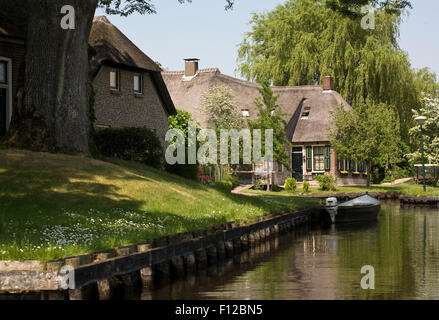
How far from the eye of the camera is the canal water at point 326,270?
11.8 metres

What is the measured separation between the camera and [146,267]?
12.0 meters

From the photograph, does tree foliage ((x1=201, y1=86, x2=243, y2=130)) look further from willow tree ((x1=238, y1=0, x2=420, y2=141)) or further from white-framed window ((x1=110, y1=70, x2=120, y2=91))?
white-framed window ((x1=110, y1=70, x2=120, y2=91))

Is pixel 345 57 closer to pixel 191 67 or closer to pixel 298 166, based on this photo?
pixel 298 166

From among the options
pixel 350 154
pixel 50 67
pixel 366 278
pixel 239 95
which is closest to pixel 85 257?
pixel 366 278

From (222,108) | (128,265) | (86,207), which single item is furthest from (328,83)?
(128,265)

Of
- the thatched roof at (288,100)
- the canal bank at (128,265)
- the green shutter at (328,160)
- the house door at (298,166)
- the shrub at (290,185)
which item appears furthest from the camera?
the thatched roof at (288,100)

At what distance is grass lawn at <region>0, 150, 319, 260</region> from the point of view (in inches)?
457

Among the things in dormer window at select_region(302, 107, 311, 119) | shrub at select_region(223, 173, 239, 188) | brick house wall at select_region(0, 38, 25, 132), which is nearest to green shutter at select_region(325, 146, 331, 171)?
dormer window at select_region(302, 107, 311, 119)

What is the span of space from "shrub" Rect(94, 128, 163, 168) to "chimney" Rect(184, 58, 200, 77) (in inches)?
1242

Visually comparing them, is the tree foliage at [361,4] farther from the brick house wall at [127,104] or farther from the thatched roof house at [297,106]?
the thatched roof house at [297,106]

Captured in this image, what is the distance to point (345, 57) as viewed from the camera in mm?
50844

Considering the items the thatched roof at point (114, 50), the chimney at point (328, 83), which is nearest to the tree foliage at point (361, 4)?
the thatched roof at point (114, 50)

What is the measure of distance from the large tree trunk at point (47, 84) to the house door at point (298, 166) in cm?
3243
